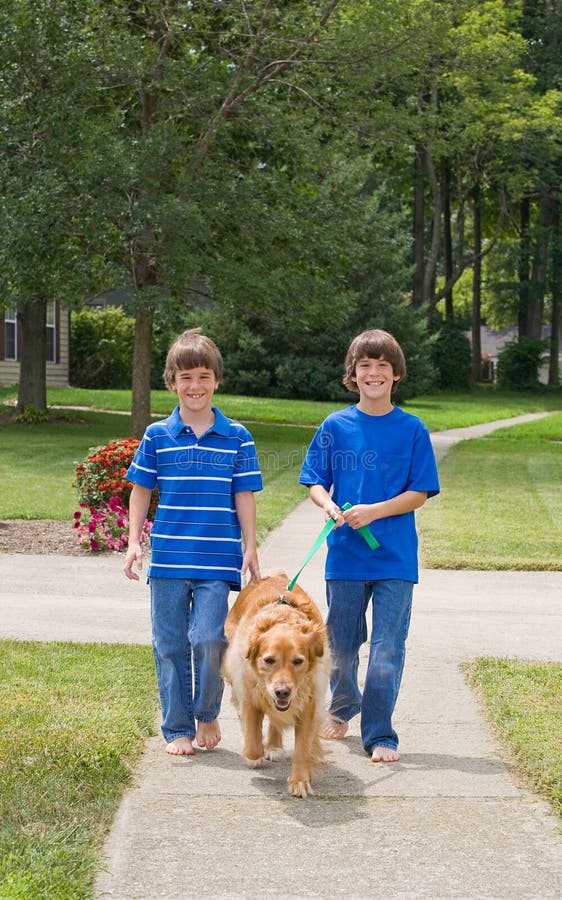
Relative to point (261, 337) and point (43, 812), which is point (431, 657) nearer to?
point (43, 812)

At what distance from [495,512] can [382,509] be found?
28.5ft

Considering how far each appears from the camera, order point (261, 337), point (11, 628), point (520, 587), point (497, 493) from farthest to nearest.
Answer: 1. point (261, 337)
2. point (497, 493)
3. point (520, 587)
4. point (11, 628)

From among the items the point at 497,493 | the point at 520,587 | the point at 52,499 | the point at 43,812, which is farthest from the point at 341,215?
the point at 43,812

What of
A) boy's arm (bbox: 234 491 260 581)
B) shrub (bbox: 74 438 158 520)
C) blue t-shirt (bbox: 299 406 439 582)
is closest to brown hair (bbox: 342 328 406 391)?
blue t-shirt (bbox: 299 406 439 582)

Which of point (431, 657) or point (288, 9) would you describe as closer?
point (431, 657)

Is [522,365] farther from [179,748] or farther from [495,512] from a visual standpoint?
[179,748]

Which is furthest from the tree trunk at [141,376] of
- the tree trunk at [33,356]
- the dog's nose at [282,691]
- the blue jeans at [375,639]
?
the dog's nose at [282,691]

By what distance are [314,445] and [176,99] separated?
17.5m

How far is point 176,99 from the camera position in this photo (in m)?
21.3

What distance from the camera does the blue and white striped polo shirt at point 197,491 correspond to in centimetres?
491

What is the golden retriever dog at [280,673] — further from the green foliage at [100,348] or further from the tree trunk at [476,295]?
the tree trunk at [476,295]

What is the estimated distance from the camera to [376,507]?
4852 mm

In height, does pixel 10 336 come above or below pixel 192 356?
below

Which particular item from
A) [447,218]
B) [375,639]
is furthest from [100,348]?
[375,639]
